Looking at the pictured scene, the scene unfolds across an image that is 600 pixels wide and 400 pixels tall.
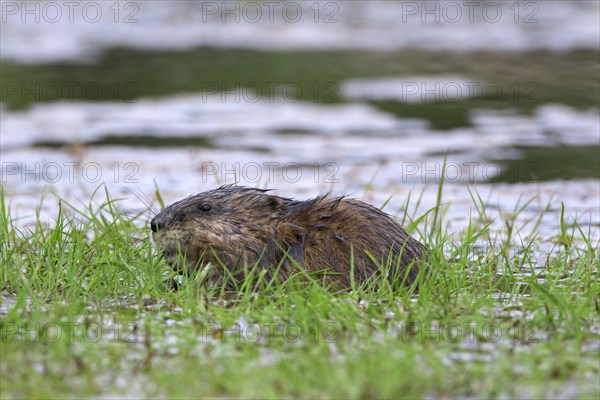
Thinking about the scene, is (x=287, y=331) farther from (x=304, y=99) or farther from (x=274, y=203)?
(x=304, y=99)

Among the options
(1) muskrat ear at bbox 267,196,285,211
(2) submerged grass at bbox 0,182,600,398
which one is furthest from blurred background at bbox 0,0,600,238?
(2) submerged grass at bbox 0,182,600,398

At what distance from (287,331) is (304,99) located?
425 inches

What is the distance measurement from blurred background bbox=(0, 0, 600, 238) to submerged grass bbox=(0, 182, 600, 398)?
205cm

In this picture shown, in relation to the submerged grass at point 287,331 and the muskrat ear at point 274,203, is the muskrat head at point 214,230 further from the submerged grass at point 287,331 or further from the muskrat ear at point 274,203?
the submerged grass at point 287,331

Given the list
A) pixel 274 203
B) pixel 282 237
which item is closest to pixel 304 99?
pixel 274 203

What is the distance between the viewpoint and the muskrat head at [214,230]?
6.86 meters

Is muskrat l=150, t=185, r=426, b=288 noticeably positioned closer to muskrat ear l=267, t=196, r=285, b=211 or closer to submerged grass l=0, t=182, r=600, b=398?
muskrat ear l=267, t=196, r=285, b=211

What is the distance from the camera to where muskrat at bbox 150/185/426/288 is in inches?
264

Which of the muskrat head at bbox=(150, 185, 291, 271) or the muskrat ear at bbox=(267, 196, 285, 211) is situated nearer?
the muskrat head at bbox=(150, 185, 291, 271)

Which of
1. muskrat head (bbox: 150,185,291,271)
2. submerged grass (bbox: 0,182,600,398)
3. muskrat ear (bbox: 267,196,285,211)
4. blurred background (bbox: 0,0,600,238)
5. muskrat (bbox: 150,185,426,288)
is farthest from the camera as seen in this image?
blurred background (bbox: 0,0,600,238)

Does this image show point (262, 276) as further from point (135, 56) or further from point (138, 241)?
point (135, 56)

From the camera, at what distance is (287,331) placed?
5.70 meters

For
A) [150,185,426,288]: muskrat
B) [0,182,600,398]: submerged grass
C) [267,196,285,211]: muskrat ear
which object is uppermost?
[267,196,285,211]: muskrat ear

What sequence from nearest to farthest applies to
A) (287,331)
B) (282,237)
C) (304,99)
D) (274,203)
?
(287,331) < (282,237) < (274,203) < (304,99)
